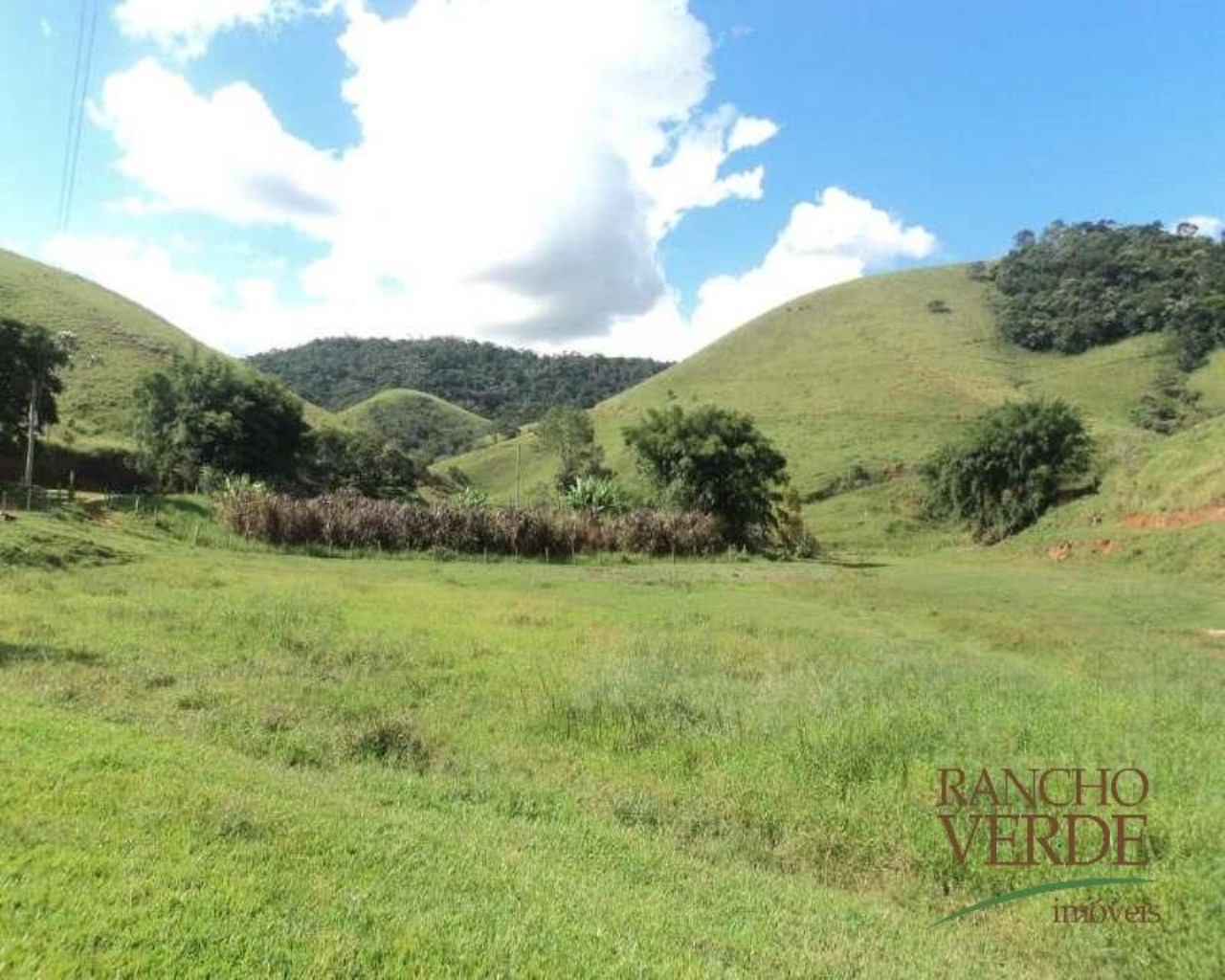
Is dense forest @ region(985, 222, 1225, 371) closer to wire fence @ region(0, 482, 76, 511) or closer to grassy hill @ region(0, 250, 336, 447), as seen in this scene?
grassy hill @ region(0, 250, 336, 447)

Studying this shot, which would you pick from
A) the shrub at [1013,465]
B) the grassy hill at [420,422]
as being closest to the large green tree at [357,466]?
the shrub at [1013,465]

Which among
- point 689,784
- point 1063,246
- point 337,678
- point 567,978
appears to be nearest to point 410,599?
point 337,678

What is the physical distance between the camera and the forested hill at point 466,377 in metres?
176

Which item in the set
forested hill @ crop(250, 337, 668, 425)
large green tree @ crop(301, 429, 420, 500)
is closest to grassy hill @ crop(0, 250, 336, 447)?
large green tree @ crop(301, 429, 420, 500)

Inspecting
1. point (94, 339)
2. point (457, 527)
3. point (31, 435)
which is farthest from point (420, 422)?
point (457, 527)

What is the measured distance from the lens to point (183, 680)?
10.3 m

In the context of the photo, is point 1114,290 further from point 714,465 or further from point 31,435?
point 31,435

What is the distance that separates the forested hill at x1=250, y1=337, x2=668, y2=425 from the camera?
17575 cm

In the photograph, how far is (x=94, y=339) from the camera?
7856 centimetres

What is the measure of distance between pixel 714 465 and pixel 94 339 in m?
65.0

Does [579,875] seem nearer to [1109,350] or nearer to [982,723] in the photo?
[982,723]

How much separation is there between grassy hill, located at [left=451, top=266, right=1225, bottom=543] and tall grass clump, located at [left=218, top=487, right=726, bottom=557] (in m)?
21.2

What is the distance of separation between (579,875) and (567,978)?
1387 millimetres

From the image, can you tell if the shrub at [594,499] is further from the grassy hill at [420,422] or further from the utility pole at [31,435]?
the grassy hill at [420,422]
